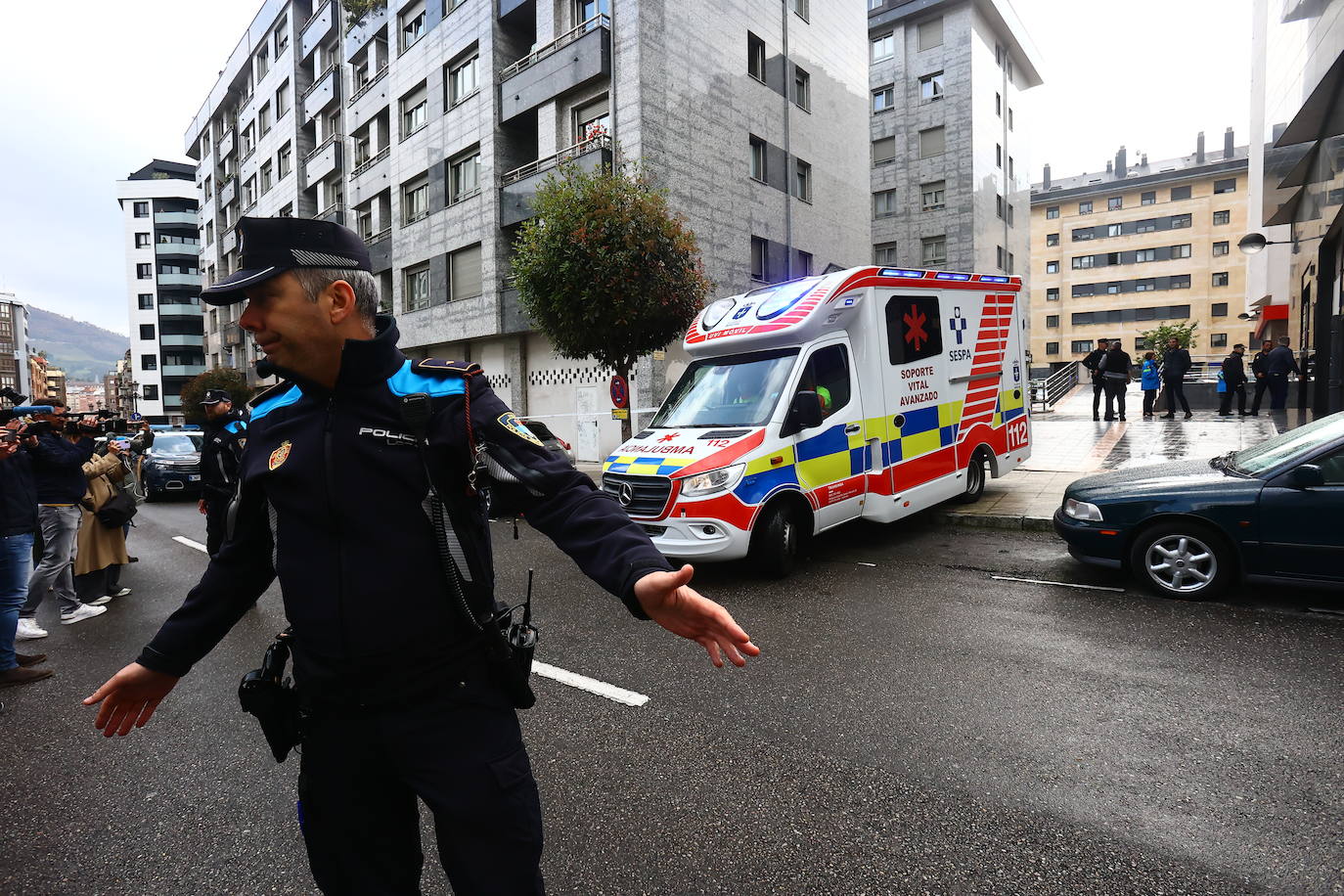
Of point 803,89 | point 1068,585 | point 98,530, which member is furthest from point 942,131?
point 98,530

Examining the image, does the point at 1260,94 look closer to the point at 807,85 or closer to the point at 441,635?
the point at 807,85

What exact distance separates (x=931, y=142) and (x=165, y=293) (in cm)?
6737

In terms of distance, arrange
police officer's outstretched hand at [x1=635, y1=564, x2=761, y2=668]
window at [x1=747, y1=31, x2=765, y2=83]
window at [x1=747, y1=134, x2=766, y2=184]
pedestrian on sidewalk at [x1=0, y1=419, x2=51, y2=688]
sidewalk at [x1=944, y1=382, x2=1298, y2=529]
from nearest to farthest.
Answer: police officer's outstretched hand at [x1=635, y1=564, x2=761, y2=668], pedestrian on sidewalk at [x1=0, y1=419, x2=51, y2=688], sidewalk at [x1=944, y1=382, x2=1298, y2=529], window at [x1=747, y1=134, x2=766, y2=184], window at [x1=747, y1=31, x2=765, y2=83]

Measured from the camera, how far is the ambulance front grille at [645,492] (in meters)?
6.43

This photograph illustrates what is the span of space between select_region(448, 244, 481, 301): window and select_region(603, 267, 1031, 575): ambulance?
621 inches

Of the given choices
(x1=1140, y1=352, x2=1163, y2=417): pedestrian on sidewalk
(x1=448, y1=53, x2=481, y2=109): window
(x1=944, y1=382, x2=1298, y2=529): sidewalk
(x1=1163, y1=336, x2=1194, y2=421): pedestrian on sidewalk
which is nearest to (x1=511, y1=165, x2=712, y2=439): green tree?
(x1=944, y1=382, x2=1298, y2=529): sidewalk

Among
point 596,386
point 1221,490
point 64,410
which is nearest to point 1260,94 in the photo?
point 596,386

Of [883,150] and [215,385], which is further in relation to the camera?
[215,385]

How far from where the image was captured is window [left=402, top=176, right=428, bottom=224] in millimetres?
24703

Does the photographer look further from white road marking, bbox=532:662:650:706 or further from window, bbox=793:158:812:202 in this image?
window, bbox=793:158:812:202

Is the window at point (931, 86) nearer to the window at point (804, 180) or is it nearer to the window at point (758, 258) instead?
the window at point (804, 180)

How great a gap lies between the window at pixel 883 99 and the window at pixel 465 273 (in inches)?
860

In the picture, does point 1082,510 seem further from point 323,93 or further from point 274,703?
point 323,93

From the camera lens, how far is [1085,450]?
13.6 metres
